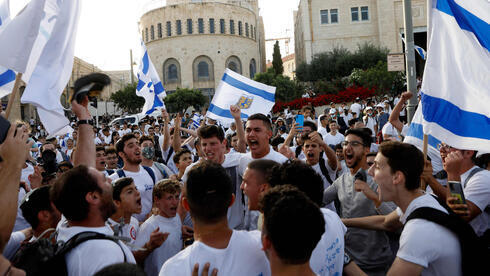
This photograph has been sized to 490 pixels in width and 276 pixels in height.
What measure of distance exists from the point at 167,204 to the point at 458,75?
297cm

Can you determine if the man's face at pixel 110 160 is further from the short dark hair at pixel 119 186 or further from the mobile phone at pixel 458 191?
the mobile phone at pixel 458 191

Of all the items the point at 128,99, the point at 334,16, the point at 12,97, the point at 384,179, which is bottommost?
the point at 384,179

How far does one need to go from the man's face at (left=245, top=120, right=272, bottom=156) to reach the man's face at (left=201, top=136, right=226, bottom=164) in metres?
0.32

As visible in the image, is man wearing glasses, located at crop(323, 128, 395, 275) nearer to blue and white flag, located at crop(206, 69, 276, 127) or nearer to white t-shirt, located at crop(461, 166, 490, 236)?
white t-shirt, located at crop(461, 166, 490, 236)

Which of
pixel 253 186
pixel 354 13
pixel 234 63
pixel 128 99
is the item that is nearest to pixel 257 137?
pixel 253 186

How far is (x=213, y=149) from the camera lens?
4.50 meters

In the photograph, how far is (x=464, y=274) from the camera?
2.36m

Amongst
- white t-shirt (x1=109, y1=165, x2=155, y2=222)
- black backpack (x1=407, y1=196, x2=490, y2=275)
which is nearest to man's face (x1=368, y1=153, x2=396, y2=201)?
black backpack (x1=407, y1=196, x2=490, y2=275)

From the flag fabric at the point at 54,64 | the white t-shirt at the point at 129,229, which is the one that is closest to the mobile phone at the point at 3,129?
the flag fabric at the point at 54,64

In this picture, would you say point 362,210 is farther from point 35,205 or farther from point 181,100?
point 181,100

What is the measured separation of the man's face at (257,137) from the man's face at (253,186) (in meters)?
1.62

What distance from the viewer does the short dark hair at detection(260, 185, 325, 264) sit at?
6.11 feet

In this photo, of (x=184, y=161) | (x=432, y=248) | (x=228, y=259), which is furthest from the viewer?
(x=184, y=161)

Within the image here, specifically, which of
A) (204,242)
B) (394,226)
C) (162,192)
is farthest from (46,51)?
(394,226)
